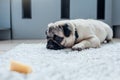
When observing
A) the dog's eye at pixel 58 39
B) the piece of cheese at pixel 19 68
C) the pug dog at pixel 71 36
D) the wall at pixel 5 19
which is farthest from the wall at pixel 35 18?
the piece of cheese at pixel 19 68

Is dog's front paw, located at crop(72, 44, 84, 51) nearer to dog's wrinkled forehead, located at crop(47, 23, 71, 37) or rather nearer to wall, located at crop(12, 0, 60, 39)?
dog's wrinkled forehead, located at crop(47, 23, 71, 37)

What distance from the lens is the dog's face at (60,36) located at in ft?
4.82

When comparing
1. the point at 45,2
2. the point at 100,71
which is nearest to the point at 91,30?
the point at 100,71

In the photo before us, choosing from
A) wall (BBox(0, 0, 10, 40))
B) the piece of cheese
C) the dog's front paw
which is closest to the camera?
the piece of cheese

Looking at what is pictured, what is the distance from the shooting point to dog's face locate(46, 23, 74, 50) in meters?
1.47

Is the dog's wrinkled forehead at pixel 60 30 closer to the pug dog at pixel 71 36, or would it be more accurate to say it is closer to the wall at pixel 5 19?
the pug dog at pixel 71 36

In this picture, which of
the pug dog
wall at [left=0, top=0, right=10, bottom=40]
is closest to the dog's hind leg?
the pug dog

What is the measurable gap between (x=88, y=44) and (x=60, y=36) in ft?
0.62

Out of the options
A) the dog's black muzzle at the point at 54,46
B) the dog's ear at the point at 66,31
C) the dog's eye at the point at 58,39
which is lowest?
the dog's black muzzle at the point at 54,46

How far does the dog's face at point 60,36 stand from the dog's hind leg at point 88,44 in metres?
0.06

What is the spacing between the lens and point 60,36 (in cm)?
147

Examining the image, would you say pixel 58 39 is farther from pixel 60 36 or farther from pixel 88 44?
pixel 88 44

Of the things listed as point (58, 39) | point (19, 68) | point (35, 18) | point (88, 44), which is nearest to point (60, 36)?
point (58, 39)

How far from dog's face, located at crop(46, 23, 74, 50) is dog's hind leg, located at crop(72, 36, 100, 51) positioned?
60 mm
